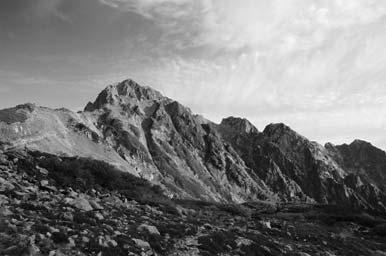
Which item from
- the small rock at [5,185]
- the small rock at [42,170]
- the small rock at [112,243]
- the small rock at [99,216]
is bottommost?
the small rock at [112,243]

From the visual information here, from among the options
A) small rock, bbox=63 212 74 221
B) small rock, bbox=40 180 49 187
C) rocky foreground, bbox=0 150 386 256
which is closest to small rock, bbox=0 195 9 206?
rocky foreground, bbox=0 150 386 256

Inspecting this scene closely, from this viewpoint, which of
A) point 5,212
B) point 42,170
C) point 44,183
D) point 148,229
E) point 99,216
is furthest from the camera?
point 42,170

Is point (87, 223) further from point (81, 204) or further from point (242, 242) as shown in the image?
point (242, 242)

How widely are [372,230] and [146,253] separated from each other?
256 feet

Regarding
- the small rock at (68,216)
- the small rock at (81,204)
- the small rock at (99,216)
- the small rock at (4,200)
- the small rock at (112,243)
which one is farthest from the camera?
the small rock at (81,204)

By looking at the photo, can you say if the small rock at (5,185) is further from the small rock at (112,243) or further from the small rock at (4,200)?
the small rock at (112,243)

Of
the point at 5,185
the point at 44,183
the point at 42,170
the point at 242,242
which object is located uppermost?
the point at 42,170

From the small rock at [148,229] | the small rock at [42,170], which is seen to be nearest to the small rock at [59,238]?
the small rock at [148,229]

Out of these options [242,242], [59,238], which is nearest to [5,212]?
[59,238]

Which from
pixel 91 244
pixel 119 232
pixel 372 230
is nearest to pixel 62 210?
pixel 119 232

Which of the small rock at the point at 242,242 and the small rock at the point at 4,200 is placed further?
the small rock at the point at 242,242

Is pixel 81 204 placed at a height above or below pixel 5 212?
above

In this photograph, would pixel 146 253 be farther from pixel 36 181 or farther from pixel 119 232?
pixel 36 181

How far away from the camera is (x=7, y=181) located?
2577 cm
